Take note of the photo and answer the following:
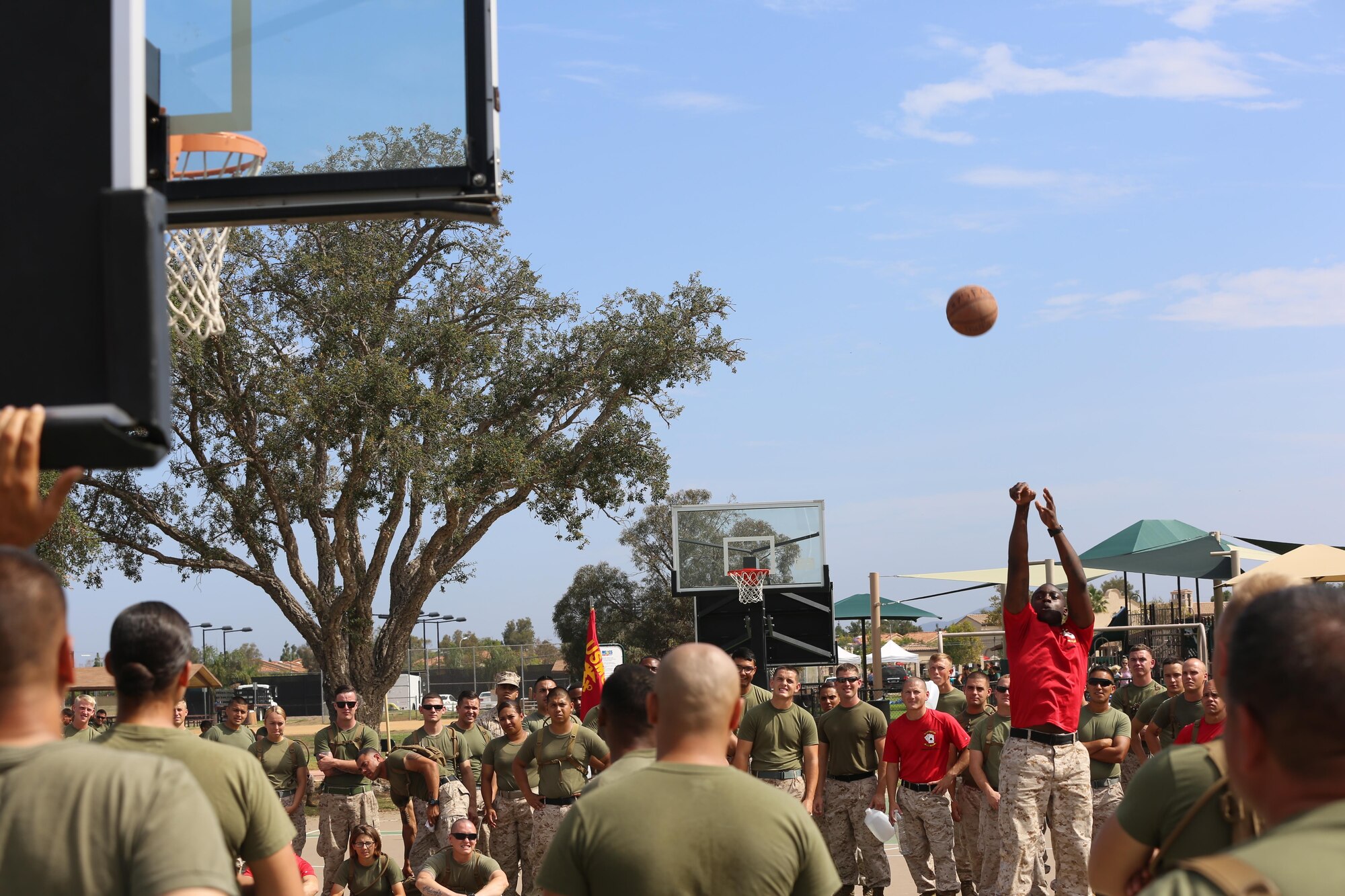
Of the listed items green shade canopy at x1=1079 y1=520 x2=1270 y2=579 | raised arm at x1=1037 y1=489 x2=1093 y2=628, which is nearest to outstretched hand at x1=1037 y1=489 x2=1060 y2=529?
raised arm at x1=1037 y1=489 x2=1093 y2=628

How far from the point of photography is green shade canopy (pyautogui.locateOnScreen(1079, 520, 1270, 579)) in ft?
71.6

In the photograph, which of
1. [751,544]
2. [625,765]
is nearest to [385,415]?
[751,544]

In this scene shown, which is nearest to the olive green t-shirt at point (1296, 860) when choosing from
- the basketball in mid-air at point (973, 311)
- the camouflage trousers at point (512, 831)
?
the basketball in mid-air at point (973, 311)

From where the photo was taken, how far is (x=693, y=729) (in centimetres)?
340

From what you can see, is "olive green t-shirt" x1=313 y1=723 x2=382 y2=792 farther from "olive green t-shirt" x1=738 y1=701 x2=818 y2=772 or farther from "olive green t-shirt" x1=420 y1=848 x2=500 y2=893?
"olive green t-shirt" x1=738 y1=701 x2=818 y2=772

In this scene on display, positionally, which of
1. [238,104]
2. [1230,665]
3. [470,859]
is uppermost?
[238,104]

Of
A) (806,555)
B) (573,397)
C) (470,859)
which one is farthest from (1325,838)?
(573,397)

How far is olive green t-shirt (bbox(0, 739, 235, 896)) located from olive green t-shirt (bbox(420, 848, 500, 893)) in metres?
8.13

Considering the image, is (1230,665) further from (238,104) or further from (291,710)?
(291,710)

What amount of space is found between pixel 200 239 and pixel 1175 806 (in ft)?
27.1

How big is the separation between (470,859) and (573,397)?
1901cm

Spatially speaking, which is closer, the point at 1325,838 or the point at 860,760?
the point at 1325,838

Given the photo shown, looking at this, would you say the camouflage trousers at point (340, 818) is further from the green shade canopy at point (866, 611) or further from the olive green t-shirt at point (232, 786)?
the green shade canopy at point (866, 611)

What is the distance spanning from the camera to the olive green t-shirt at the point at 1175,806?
2877 mm
